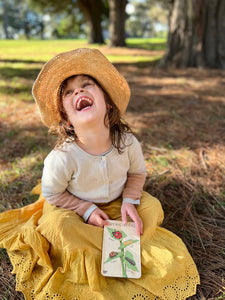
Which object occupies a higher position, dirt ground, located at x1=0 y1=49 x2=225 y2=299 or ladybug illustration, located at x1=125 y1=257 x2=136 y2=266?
ladybug illustration, located at x1=125 y1=257 x2=136 y2=266

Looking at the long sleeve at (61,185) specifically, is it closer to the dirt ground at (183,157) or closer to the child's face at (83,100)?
the child's face at (83,100)

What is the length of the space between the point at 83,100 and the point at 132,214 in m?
0.76

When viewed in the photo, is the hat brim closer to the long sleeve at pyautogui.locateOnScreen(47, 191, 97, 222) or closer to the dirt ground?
the long sleeve at pyautogui.locateOnScreen(47, 191, 97, 222)

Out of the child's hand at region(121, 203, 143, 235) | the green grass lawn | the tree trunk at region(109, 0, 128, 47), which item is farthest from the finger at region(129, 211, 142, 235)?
the tree trunk at region(109, 0, 128, 47)

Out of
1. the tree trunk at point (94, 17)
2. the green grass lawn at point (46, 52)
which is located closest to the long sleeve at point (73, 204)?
the green grass lawn at point (46, 52)

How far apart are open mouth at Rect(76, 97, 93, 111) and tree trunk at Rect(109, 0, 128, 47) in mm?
10708

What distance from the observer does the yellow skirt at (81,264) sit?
1333mm

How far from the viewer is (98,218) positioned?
156 centimetres

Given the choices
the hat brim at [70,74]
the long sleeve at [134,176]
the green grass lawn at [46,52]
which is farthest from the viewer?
the green grass lawn at [46,52]

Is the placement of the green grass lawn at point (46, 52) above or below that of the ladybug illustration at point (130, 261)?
above

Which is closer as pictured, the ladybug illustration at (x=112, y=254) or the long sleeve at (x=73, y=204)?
the ladybug illustration at (x=112, y=254)

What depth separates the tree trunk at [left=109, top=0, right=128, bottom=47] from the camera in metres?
10.8

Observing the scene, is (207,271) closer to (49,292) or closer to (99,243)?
(99,243)

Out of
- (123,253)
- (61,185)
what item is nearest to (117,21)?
(61,185)
